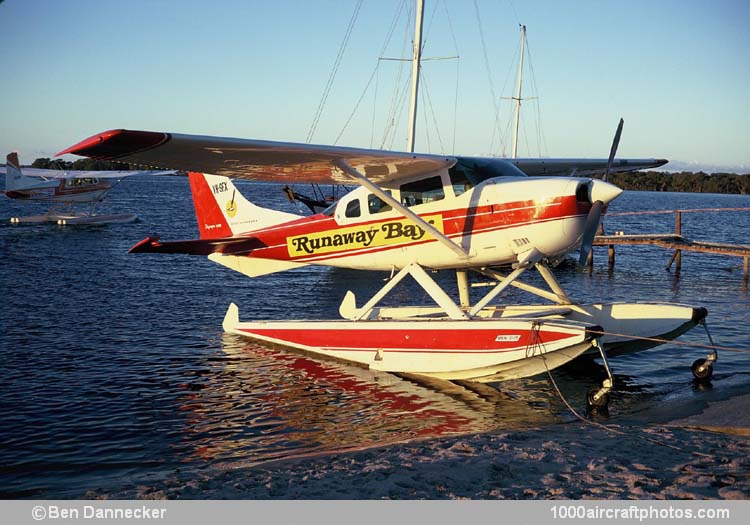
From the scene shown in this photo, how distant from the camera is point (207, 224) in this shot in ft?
44.2

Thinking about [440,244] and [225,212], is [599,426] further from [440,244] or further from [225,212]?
[225,212]

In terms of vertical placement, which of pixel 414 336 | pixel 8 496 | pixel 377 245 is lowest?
pixel 8 496

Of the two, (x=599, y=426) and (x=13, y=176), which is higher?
(x=13, y=176)

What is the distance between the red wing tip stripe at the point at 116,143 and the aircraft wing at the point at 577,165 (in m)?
7.32

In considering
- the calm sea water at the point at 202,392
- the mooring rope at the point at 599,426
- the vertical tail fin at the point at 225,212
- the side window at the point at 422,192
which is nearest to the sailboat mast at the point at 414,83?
the calm sea water at the point at 202,392

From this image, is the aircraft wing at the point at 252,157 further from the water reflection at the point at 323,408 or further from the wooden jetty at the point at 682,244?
the wooden jetty at the point at 682,244

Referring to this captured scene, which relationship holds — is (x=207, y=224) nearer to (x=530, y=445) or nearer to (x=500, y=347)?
(x=500, y=347)

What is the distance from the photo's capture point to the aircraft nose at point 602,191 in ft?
28.7

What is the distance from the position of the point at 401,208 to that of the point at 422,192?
1.92 feet

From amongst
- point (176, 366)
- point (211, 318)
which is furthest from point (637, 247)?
point (176, 366)

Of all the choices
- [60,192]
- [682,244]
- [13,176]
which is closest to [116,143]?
[682,244]

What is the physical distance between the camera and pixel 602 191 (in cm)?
881

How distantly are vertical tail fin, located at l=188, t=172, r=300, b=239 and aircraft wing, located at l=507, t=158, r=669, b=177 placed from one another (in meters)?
4.56
